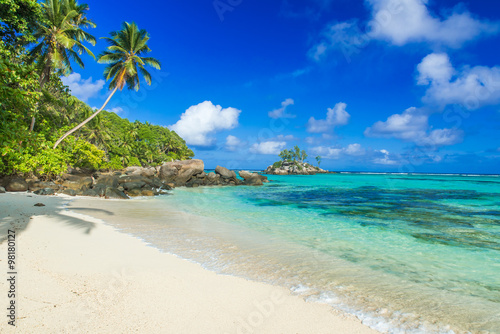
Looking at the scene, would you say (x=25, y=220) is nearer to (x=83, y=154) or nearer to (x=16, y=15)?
(x=16, y=15)

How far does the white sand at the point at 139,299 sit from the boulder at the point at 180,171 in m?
30.1

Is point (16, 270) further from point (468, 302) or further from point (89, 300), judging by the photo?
point (468, 302)

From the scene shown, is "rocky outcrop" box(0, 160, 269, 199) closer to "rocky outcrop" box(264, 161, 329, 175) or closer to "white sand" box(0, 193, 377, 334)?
"white sand" box(0, 193, 377, 334)

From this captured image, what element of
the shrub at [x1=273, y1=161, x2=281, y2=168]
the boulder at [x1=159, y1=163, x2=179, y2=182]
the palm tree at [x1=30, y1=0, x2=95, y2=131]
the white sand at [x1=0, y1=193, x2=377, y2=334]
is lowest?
the white sand at [x1=0, y1=193, x2=377, y2=334]

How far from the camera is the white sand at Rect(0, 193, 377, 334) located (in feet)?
9.78

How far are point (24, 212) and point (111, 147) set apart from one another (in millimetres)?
42351

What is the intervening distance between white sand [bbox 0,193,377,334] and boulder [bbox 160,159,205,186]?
3014 centimetres

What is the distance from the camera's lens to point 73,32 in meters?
19.1

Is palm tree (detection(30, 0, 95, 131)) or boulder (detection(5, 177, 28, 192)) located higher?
palm tree (detection(30, 0, 95, 131))

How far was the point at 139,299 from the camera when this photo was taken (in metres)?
3.58

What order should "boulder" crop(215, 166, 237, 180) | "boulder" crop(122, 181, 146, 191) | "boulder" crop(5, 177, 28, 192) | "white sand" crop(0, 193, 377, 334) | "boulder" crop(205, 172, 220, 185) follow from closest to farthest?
"white sand" crop(0, 193, 377, 334)
"boulder" crop(5, 177, 28, 192)
"boulder" crop(122, 181, 146, 191)
"boulder" crop(205, 172, 220, 185)
"boulder" crop(215, 166, 237, 180)

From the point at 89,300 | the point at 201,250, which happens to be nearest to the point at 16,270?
the point at 89,300

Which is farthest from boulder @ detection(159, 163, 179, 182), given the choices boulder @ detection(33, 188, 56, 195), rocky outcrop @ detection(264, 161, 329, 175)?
rocky outcrop @ detection(264, 161, 329, 175)

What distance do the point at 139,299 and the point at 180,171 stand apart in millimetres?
33714
